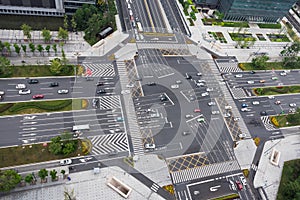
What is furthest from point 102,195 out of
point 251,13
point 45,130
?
point 251,13

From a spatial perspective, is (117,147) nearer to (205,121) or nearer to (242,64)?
(205,121)

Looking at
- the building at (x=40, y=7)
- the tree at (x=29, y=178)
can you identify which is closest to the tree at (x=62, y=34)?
the building at (x=40, y=7)

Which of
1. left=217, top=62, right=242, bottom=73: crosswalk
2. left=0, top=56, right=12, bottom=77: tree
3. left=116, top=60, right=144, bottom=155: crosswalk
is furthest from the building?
left=217, top=62, right=242, bottom=73: crosswalk

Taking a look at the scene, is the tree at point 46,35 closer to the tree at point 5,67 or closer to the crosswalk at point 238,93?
the tree at point 5,67

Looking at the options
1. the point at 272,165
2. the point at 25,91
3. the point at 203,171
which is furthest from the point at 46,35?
the point at 272,165

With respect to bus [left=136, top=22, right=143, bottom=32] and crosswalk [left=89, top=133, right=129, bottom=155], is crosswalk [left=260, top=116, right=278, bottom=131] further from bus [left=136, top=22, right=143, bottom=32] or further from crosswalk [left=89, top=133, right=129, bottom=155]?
bus [left=136, top=22, right=143, bottom=32]
